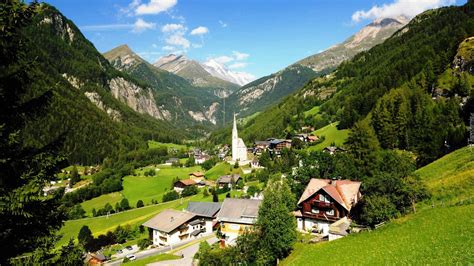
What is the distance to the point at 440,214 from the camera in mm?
30344

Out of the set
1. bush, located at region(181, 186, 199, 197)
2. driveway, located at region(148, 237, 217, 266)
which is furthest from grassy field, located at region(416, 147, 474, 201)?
bush, located at region(181, 186, 199, 197)

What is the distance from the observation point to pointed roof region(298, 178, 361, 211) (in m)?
52.9

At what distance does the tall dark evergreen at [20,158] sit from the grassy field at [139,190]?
10791 centimetres

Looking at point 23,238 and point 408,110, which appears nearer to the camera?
point 23,238

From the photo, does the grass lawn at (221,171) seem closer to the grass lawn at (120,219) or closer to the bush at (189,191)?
the bush at (189,191)

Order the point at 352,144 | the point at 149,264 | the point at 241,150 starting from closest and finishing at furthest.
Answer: the point at 149,264 < the point at 352,144 < the point at 241,150

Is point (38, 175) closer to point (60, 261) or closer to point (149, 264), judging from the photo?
point (60, 261)

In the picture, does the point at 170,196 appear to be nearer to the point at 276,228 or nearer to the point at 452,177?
the point at 276,228

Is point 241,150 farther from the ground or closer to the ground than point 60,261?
closer to the ground

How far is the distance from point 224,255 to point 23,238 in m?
33.9

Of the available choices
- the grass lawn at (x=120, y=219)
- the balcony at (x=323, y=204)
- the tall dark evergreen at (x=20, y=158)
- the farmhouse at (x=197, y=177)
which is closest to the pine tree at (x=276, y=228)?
the balcony at (x=323, y=204)

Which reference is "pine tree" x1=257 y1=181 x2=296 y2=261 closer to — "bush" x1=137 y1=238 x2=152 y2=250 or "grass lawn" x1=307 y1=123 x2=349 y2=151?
"bush" x1=137 y1=238 x2=152 y2=250

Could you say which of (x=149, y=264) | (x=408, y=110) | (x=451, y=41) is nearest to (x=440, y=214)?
(x=149, y=264)

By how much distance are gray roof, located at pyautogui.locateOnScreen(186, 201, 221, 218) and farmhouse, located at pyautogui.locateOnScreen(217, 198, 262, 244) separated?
429 inches
